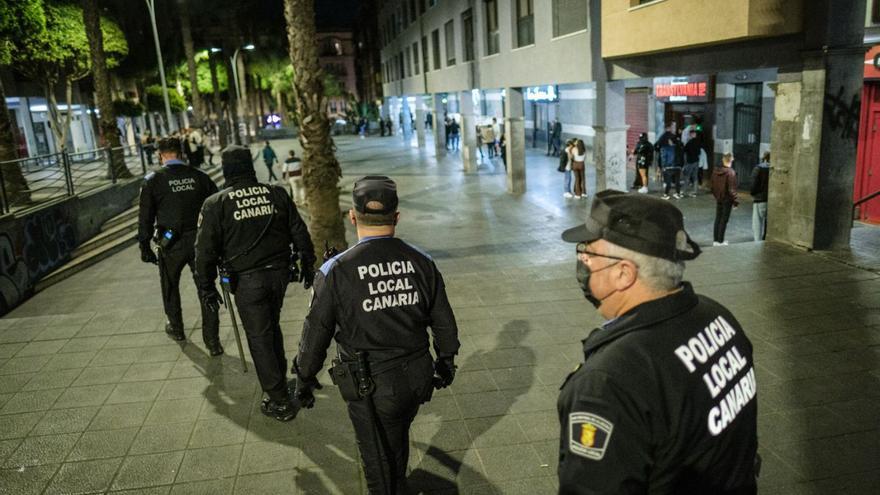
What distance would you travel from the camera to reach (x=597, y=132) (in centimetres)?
1509

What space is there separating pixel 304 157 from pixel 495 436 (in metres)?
6.91

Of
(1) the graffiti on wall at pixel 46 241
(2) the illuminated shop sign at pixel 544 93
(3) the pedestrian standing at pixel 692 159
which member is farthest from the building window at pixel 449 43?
(1) the graffiti on wall at pixel 46 241

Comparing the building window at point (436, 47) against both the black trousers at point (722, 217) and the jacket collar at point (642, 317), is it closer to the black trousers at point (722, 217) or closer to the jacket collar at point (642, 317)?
the black trousers at point (722, 217)

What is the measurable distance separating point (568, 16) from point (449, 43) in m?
12.3

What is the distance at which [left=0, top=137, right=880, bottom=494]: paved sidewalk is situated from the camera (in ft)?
13.9

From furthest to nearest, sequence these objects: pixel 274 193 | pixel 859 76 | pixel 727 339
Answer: pixel 859 76 → pixel 274 193 → pixel 727 339

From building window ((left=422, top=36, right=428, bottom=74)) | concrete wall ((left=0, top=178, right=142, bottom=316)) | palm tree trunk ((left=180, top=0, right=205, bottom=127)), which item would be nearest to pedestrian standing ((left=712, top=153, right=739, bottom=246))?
concrete wall ((left=0, top=178, right=142, bottom=316))

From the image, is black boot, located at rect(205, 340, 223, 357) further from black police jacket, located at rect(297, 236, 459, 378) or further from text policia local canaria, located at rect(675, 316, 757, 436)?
text policia local canaria, located at rect(675, 316, 757, 436)

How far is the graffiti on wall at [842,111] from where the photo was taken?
847cm

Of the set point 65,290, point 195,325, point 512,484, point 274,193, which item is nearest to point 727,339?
point 512,484

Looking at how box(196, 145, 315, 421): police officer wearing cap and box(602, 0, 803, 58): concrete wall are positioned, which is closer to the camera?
box(196, 145, 315, 421): police officer wearing cap

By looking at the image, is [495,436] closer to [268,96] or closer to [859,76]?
[859,76]

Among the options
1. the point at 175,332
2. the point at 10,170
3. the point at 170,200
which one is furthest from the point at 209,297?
the point at 10,170

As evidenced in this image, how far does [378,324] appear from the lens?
3.23 metres
